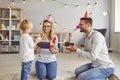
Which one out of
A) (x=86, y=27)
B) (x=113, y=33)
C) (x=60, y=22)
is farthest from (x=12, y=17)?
(x=86, y=27)

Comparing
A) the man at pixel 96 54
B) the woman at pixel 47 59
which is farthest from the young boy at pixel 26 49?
the man at pixel 96 54

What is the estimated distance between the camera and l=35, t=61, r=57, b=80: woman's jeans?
10.4 feet

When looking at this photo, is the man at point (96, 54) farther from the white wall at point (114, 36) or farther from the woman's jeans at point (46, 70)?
the white wall at point (114, 36)

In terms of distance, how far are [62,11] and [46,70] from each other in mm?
3948

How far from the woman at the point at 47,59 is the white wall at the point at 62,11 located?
3675 mm

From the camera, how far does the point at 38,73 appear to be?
3.21m

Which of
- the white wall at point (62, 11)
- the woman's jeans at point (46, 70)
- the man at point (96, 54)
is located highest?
the white wall at point (62, 11)

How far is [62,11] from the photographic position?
6926mm

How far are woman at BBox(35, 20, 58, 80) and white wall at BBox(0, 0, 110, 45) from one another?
3.68 m

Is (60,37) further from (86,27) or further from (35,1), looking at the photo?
(86,27)

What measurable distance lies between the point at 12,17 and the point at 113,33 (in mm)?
3153

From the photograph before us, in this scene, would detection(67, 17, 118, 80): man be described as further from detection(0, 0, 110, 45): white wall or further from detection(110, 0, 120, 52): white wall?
detection(0, 0, 110, 45): white wall

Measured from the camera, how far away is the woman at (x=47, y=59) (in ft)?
10.4

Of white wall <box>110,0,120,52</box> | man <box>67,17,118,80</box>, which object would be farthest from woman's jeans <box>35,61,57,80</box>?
white wall <box>110,0,120,52</box>
